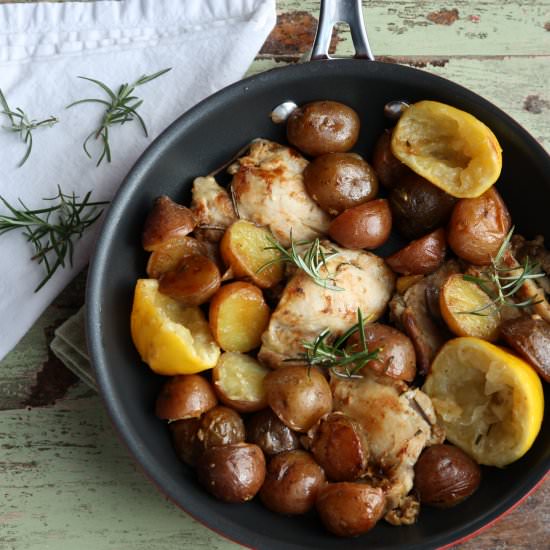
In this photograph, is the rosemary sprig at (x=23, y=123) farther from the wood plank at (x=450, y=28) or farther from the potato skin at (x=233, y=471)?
the potato skin at (x=233, y=471)

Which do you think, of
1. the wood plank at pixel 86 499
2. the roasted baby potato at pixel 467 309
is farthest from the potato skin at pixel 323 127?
the wood plank at pixel 86 499

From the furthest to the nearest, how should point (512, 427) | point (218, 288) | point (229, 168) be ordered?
point (229, 168) → point (218, 288) → point (512, 427)

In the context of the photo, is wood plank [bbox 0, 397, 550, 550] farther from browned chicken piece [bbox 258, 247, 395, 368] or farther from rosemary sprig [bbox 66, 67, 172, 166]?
rosemary sprig [bbox 66, 67, 172, 166]

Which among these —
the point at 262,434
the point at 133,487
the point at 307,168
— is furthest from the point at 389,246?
the point at 133,487

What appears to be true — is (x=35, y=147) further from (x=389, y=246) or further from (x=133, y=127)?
(x=389, y=246)

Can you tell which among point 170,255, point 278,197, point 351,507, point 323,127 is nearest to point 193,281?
point 170,255

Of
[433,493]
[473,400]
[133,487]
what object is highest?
[473,400]
